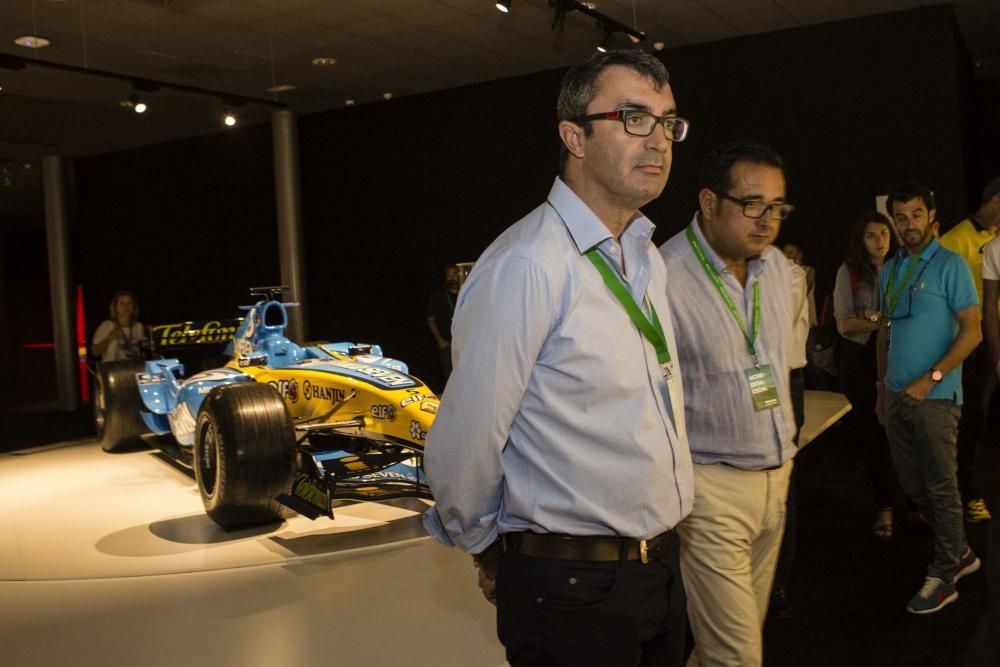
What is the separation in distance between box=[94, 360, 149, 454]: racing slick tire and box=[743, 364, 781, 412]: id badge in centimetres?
631

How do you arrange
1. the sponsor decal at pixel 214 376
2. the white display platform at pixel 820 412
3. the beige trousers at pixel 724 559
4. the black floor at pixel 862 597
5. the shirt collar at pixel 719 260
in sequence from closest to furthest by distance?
the beige trousers at pixel 724 559
the shirt collar at pixel 719 260
the black floor at pixel 862 597
the white display platform at pixel 820 412
the sponsor decal at pixel 214 376

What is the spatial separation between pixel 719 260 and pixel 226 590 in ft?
8.84

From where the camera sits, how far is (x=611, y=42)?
8023 millimetres

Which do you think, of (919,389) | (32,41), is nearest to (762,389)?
(919,389)

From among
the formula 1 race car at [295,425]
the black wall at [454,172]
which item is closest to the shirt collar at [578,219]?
the formula 1 race car at [295,425]

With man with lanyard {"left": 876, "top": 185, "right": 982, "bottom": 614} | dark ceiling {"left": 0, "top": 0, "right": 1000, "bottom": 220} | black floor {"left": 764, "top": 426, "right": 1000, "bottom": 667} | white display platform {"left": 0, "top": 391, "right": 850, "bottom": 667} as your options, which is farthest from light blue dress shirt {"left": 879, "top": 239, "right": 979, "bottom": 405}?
dark ceiling {"left": 0, "top": 0, "right": 1000, "bottom": 220}

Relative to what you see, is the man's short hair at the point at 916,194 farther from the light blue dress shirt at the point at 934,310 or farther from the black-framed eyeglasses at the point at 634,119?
the black-framed eyeglasses at the point at 634,119

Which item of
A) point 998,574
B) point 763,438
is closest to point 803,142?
point 763,438

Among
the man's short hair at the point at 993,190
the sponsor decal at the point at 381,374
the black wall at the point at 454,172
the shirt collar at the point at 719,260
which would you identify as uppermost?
the black wall at the point at 454,172

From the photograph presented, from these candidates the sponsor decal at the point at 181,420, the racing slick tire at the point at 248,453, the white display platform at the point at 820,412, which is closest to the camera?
the racing slick tire at the point at 248,453

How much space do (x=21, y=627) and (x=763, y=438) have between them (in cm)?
307

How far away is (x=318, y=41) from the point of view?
8.96 m

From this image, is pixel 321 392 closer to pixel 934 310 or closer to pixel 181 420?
pixel 181 420

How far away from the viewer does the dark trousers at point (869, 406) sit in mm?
4824
